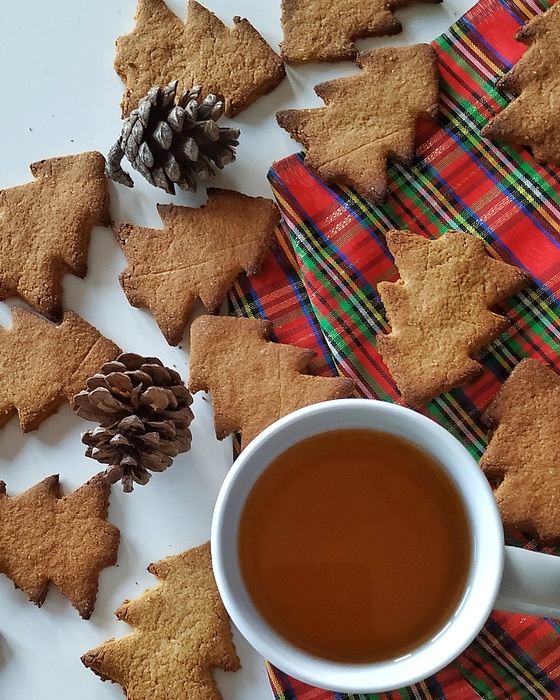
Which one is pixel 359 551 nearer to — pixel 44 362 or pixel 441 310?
pixel 441 310

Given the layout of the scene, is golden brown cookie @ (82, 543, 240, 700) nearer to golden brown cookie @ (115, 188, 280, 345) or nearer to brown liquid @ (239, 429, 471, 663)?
brown liquid @ (239, 429, 471, 663)

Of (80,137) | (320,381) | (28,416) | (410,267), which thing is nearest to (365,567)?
(320,381)

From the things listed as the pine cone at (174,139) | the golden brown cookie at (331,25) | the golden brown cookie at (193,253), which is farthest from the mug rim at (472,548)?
the golden brown cookie at (331,25)

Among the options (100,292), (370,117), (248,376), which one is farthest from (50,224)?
(370,117)

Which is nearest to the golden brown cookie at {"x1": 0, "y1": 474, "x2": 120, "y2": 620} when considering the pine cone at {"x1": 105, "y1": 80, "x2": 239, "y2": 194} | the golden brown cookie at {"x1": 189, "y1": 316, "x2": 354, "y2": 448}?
the golden brown cookie at {"x1": 189, "y1": 316, "x2": 354, "y2": 448}

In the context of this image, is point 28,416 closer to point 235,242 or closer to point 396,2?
point 235,242
